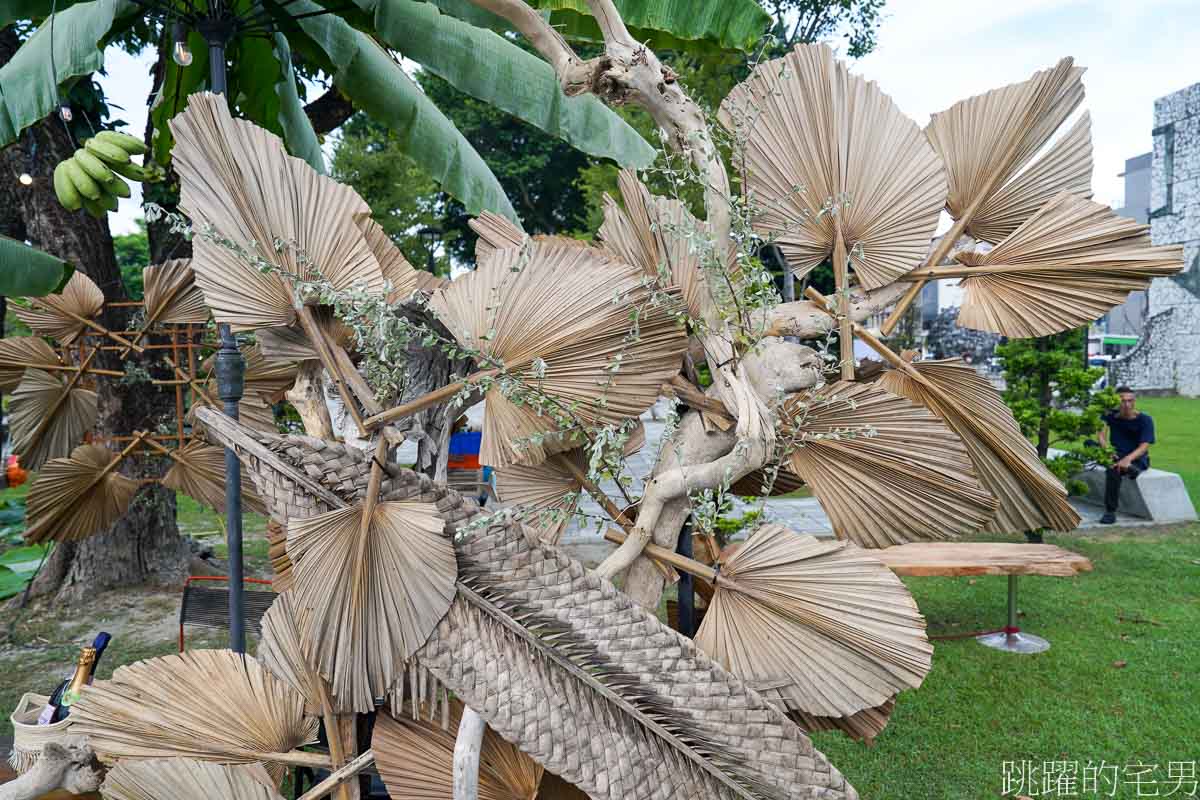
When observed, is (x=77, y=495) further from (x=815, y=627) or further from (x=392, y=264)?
(x=815, y=627)

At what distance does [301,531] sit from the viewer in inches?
39.7

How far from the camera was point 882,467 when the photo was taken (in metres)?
1.12

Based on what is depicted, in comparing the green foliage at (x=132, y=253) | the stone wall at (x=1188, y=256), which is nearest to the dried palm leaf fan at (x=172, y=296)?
the green foliage at (x=132, y=253)

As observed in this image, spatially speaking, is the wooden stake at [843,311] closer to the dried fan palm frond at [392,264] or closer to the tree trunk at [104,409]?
the dried fan palm frond at [392,264]

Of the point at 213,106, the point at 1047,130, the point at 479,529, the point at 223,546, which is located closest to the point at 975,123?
the point at 1047,130

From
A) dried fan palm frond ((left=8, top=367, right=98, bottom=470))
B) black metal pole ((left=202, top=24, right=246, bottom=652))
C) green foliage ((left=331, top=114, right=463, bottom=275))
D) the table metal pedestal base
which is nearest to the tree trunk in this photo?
dried fan palm frond ((left=8, top=367, right=98, bottom=470))

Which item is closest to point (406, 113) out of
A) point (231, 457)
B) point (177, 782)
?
point (231, 457)

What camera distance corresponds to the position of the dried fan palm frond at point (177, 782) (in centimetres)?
111

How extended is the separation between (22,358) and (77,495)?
0.61 metres

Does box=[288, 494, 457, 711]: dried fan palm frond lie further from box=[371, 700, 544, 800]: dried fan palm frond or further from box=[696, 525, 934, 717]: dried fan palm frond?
box=[696, 525, 934, 717]: dried fan palm frond

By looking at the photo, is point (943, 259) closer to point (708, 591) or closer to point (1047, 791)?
point (708, 591)

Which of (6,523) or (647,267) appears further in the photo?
(6,523)

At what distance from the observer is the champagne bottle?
189cm

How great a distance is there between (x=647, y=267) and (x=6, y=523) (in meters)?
8.15
